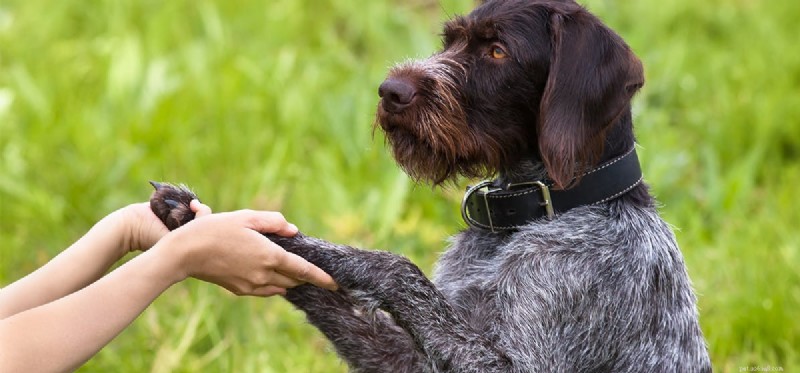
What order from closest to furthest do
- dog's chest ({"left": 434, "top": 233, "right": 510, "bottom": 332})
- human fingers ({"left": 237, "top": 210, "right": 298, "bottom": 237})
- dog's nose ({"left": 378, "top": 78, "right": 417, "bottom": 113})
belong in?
1. human fingers ({"left": 237, "top": 210, "right": 298, "bottom": 237})
2. dog's chest ({"left": 434, "top": 233, "right": 510, "bottom": 332})
3. dog's nose ({"left": 378, "top": 78, "right": 417, "bottom": 113})

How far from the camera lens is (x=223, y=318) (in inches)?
212

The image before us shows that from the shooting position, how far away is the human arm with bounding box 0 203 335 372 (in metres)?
3.13

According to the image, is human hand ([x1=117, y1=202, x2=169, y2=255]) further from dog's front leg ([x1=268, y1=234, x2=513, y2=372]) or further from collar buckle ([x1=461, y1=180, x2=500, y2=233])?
collar buckle ([x1=461, y1=180, x2=500, y2=233])

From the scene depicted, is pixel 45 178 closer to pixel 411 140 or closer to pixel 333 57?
pixel 333 57

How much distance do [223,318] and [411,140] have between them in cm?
189

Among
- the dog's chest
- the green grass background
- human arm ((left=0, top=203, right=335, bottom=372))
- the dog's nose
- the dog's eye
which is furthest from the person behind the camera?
the green grass background

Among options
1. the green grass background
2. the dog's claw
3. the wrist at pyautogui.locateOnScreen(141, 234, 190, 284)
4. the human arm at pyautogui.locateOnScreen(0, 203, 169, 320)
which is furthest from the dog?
the green grass background

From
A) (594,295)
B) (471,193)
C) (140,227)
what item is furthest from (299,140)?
(594,295)

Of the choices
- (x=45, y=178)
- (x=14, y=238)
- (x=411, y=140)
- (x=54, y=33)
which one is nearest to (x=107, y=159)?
(x=45, y=178)

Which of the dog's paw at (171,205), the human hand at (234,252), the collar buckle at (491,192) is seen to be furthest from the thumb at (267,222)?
the collar buckle at (491,192)

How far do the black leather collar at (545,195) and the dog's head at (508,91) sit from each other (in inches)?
3.2

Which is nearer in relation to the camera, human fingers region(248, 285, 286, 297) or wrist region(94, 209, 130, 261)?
human fingers region(248, 285, 286, 297)

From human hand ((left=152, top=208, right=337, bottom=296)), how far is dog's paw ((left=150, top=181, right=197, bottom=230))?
0.14m

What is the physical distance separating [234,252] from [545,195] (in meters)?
1.12
